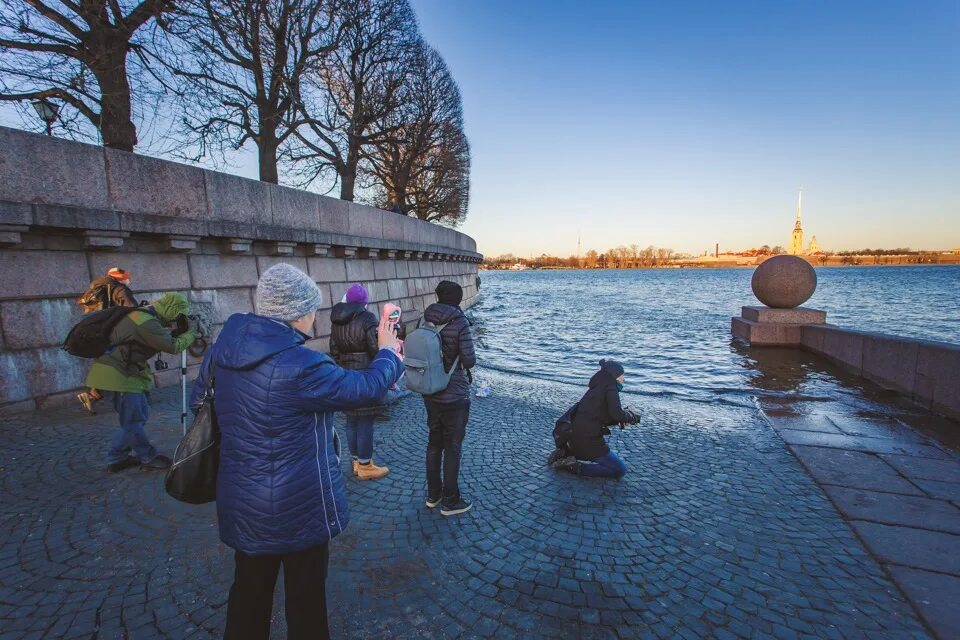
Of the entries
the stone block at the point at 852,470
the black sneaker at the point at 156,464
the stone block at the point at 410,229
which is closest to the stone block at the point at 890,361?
the stone block at the point at 852,470

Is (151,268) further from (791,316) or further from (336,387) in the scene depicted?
(791,316)

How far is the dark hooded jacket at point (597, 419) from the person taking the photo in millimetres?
4520

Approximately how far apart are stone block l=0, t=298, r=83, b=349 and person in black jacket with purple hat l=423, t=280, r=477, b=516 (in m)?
5.20

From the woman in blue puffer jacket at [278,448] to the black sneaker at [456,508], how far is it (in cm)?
177

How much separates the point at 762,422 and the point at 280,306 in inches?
273

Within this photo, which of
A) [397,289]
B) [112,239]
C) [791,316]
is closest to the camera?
[112,239]

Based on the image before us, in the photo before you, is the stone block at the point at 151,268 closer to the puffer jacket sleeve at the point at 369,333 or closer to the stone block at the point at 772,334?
the puffer jacket sleeve at the point at 369,333

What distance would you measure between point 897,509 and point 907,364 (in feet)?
16.1

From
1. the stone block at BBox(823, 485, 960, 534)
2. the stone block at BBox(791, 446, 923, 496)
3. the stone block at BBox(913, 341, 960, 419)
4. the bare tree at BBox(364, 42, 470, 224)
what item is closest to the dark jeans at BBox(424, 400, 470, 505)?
the stone block at BBox(823, 485, 960, 534)

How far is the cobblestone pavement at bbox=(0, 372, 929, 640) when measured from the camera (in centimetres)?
251

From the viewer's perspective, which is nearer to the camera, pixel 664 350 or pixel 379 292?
pixel 379 292

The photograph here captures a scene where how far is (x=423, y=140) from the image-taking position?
22.9m

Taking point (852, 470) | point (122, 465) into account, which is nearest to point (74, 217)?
point (122, 465)

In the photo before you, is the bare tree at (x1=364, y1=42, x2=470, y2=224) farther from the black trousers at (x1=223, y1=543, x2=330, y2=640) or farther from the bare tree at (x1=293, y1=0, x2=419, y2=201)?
the black trousers at (x1=223, y1=543, x2=330, y2=640)
